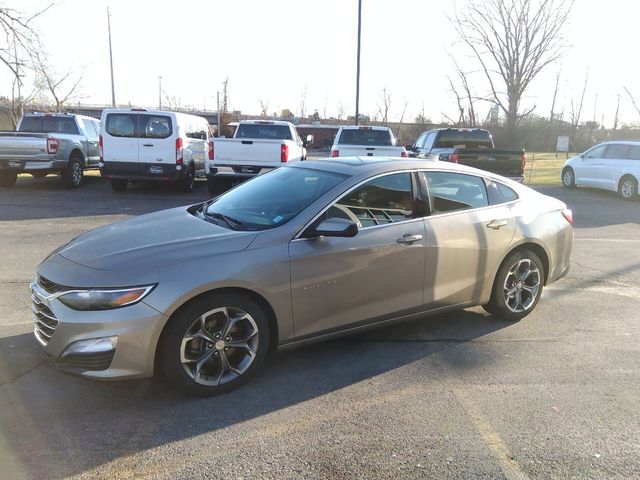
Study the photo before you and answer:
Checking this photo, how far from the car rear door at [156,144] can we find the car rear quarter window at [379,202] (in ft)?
32.6

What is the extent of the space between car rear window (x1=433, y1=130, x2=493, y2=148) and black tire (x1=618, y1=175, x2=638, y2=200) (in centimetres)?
384

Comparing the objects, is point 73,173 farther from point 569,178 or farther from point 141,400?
point 569,178

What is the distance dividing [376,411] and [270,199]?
1.90 metres

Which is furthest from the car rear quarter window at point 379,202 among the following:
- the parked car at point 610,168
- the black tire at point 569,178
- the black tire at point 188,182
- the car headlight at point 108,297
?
the black tire at point 569,178

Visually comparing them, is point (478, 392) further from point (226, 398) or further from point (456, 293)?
point (226, 398)

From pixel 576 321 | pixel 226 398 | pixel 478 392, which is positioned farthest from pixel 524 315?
pixel 226 398

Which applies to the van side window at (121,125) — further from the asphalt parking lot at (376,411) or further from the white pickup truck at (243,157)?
the asphalt parking lot at (376,411)

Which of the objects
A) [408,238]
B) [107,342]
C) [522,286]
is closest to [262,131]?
[522,286]

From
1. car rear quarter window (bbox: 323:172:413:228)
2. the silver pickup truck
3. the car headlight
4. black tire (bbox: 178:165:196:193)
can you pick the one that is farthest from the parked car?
the car headlight

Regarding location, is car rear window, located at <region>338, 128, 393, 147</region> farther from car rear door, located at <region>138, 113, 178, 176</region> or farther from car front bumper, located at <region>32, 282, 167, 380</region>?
car front bumper, located at <region>32, 282, 167, 380</region>

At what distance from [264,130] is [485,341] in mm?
10876

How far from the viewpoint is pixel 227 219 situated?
13.8ft

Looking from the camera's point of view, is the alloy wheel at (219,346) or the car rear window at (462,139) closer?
the alloy wheel at (219,346)

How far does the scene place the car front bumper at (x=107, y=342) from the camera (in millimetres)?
3229
